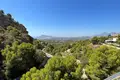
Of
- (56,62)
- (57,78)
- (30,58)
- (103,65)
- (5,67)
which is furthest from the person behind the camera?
(30,58)

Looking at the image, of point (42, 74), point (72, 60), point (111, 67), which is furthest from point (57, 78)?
point (111, 67)

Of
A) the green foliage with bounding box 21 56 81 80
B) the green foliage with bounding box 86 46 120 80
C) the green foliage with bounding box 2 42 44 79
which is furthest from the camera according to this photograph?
the green foliage with bounding box 2 42 44 79

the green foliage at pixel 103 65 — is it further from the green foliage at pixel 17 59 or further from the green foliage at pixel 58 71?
the green foliage at pixel 17 59

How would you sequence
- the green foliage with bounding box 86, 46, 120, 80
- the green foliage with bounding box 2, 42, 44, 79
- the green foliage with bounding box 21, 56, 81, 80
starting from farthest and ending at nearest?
the green foliage with bounding box 2, 42, 44, 79 < the green foliage with bounding box 86, 46, 120, 80 < the green foliage with bounding box 21, 56, 81, 80

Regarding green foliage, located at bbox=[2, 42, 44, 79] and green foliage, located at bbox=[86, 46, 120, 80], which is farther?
green foliage, located at bbox=[2, 42, 44, 79]

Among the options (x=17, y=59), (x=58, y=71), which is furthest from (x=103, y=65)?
(x=17, y=59)

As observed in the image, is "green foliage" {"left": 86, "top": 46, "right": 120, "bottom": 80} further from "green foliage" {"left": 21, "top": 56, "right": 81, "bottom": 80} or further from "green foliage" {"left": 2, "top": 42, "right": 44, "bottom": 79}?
"green foliage" {"left": 2, "top": 42, "right": 44, "bottom": 79}

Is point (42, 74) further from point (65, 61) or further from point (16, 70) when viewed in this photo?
point (16, 70)

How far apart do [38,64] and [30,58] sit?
184cm

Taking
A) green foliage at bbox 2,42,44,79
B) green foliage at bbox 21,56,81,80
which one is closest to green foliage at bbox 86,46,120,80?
green foliage at bbox 21,56,81,80

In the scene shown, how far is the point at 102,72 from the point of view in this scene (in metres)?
13.0

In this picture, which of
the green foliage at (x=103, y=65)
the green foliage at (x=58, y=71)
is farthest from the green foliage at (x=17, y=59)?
the green foliage at (x=103, y=65)

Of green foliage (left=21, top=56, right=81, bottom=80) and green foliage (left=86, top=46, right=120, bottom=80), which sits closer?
green foliage (left=21, top=56, right=81, bottom=80)

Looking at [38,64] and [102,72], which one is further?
[38,64]
